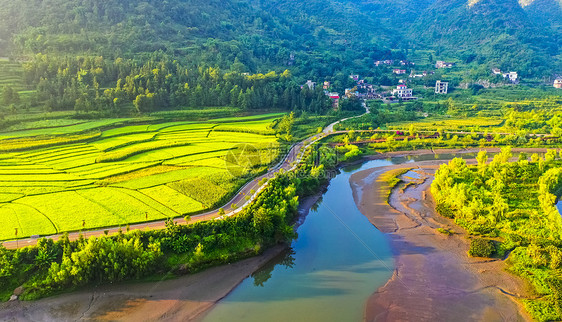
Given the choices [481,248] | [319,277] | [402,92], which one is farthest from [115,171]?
[402,92]

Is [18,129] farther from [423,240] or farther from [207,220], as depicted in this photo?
[423,240]

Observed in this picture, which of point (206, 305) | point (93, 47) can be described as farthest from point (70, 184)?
point (93, 47)

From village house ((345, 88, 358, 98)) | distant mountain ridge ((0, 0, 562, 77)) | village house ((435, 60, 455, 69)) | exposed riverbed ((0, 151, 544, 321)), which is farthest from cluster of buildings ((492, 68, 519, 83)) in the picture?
exposed riverbed ((0, 151, 544, 321))

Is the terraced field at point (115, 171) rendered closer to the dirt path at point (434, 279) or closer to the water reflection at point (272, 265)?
the water reflection at point (272, 265)

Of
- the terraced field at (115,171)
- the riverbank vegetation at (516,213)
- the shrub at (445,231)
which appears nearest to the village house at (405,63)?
the terraced field at (115,171)

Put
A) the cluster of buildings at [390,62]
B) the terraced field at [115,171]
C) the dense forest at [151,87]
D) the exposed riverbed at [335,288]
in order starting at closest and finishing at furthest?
the exposed riverbed at [335,288]
the terraced field at [115,171]
the dense forest at [151,87]
the cluster of buildings at [390,62]

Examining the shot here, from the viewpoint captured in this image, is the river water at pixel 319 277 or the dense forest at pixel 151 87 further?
the dense forest at pixel 151 87
